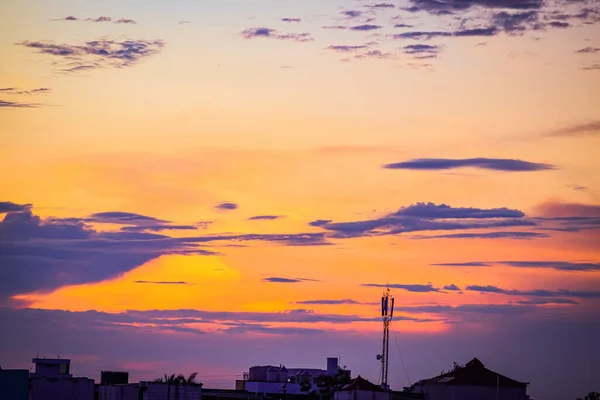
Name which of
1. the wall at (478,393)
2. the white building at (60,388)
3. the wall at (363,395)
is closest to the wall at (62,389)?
the white building at (60,388)

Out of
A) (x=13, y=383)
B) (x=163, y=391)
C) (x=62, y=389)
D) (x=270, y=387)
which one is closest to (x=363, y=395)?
(x=163, y=391)

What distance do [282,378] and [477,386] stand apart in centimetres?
5089

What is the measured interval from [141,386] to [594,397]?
76.1 meters

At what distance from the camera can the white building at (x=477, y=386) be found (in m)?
136

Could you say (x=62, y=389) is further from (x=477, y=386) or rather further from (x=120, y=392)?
(x=477, y=386)

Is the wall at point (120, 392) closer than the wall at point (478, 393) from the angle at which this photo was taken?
Yes

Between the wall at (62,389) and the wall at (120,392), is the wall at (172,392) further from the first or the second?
the wall at (62,389)

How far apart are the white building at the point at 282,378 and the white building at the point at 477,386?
3380 centimetres

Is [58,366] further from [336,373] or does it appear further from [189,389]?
[336,373]

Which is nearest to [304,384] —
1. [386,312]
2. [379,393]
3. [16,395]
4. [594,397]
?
[386,312]

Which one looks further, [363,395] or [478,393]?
[478,393]

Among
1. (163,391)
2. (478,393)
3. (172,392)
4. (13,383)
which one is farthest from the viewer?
(478,393)

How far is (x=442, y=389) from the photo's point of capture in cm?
13862

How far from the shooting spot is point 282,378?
589 feet
